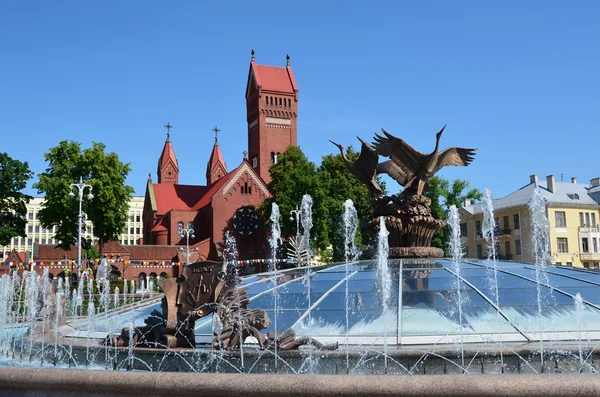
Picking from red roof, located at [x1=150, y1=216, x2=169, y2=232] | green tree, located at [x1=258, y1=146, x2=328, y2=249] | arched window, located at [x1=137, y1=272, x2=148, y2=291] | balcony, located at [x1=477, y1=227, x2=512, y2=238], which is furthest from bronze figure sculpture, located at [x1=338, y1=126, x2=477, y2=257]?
red roof, located at [x1=150, y1=216, x2=169, y2=232]

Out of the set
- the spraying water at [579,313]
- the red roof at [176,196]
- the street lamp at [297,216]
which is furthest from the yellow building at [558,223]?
the spraying water at [579,313]

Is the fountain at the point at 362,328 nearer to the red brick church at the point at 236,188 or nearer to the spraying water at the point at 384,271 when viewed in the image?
the spraying water at the point at 384,271

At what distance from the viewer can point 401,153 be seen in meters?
13.9

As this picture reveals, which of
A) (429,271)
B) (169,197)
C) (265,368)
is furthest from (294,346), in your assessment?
(169,197)

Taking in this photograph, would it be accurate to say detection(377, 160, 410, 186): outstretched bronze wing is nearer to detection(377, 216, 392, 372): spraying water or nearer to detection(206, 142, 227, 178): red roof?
detection(377, 216, 392, 372): spraying water

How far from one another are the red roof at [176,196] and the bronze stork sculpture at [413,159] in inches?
2369

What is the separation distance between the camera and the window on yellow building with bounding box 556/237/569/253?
52.9 metres

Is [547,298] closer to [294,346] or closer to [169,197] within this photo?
[294,346]

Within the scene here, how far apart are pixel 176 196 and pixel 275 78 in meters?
20.0

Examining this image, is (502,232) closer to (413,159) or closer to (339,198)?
(339,198)

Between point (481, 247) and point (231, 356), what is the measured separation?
53.2 meters

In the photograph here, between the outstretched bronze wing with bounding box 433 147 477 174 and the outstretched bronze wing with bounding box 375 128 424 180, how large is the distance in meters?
0.52

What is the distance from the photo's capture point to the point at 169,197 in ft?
246

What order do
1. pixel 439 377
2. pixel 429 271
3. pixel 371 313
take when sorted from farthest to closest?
pixel 429 271 → pixel 371 313 → pixel 439 377
